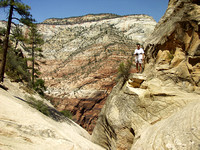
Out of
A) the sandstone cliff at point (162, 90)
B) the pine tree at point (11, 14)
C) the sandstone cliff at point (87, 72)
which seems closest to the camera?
the sandstone cliff at point (162, 90)

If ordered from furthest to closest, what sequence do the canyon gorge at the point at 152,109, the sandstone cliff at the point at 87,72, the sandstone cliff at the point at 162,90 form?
the sandstone cliff at the point at 87,72 < the sandstone cliff at the point at 162,90 < the canyon gorge at the point at 152,109

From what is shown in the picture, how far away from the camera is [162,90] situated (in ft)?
21.0

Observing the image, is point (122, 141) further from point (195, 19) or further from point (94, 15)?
point (94, 15)

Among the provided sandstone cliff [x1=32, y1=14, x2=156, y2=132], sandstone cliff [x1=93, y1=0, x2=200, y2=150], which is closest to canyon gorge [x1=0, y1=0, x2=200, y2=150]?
sandstone cliff [x1=93, y1=0, x2=200, y2=150]

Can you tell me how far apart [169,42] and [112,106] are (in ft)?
15.9

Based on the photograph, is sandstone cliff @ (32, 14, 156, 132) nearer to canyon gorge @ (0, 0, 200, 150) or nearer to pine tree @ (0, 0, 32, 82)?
pine tree @ (0, 0, 32, 82)

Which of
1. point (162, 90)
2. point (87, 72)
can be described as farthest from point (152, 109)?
point (87, 72)

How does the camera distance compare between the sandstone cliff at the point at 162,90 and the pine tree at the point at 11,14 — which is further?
Answer: the pine tree at the point at 11,14

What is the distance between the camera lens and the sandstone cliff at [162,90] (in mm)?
5363

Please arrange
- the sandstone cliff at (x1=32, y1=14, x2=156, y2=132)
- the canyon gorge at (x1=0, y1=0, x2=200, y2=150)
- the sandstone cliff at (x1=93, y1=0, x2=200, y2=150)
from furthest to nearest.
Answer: the sandstone cliff at (x1=32, y1=14, x2=156, y2=132) → the sandstone cliff at (x1=93, y1=0, x2=200, y2=150) → the canyon gorge at (x1=0, y1=0, x2=200, y2=150)

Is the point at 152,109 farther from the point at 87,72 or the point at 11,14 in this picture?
the point at 87,72

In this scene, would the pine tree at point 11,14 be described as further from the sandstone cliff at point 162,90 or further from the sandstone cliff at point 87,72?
the sandstone cliff at point 87,72

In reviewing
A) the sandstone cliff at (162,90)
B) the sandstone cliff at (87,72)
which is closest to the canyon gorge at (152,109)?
the sandstone cliff at (162,90)

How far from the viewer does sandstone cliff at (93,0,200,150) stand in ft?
17.6
